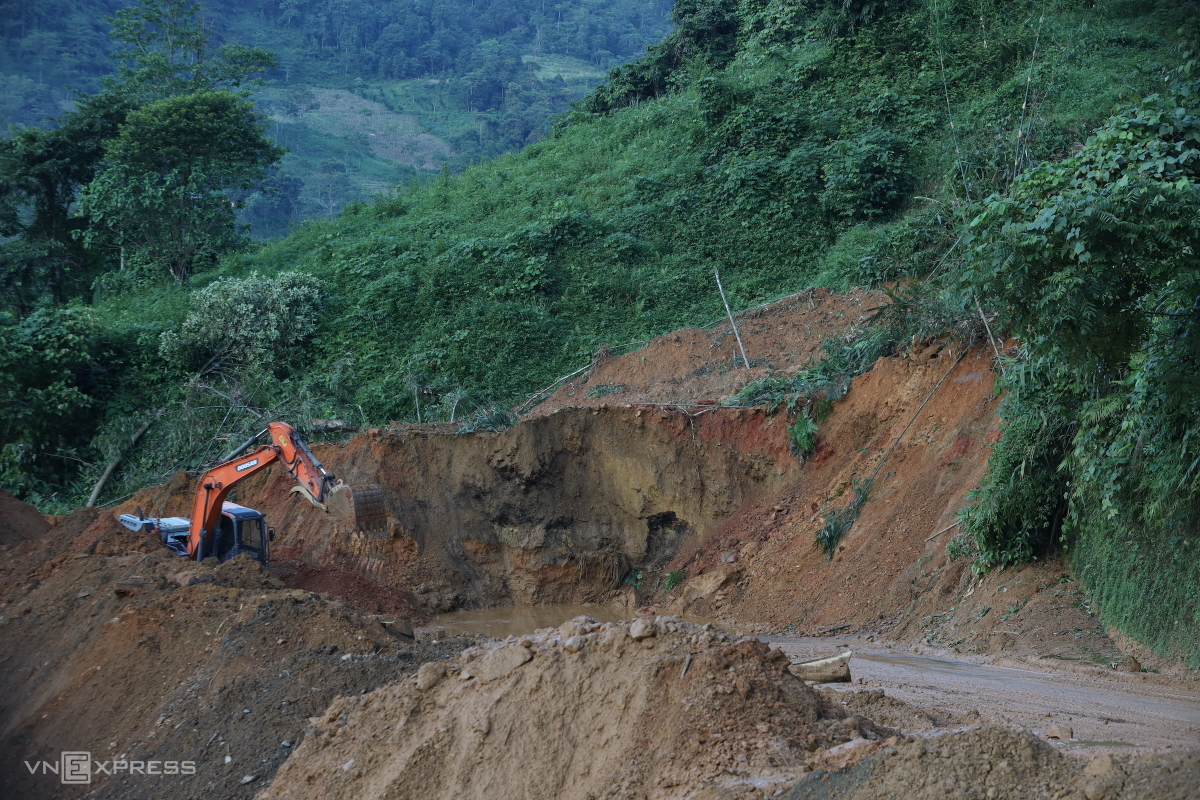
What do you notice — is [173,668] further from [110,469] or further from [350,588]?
[110,469]

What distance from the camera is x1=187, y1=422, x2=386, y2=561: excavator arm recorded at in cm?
1075

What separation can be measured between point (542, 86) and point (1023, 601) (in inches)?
2257

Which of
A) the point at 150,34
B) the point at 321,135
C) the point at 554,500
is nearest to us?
the point at 554,500

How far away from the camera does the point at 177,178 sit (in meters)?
26.1

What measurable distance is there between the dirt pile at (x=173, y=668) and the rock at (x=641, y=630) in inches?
116

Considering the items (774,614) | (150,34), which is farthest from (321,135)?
(774,614)

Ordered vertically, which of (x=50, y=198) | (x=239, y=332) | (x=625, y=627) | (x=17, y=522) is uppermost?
(x=50, y=198)

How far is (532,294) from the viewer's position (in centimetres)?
2272

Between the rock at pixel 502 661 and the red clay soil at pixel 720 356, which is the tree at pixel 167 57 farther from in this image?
the rock at pixel 502 661

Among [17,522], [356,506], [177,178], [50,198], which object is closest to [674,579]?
[356,506]

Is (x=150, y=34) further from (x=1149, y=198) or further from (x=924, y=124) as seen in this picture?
(x=1149, y=198)

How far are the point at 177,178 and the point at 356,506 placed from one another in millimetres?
19413

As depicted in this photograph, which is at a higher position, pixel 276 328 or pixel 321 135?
pixel 321 135

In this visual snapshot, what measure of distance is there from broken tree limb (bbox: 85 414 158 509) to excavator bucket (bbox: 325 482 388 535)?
35.1 ft
